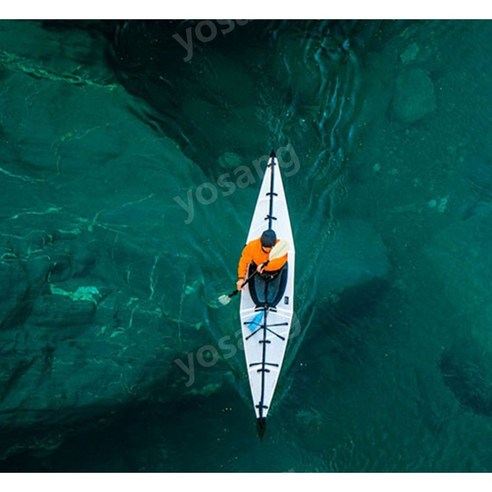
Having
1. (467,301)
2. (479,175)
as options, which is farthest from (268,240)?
(479,175)

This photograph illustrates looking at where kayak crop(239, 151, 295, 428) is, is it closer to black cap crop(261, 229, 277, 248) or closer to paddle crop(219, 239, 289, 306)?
paddle crop(219, 239, 289, 306)

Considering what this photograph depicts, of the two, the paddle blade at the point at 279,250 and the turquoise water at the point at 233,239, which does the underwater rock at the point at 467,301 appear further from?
the paddle blade at the point at 279,250

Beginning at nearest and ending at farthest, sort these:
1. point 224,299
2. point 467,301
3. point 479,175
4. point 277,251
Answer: point 277,251 < point 224,299 < point 467,301 < point 479,175

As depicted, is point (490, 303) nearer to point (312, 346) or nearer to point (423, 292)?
point (423, 292)

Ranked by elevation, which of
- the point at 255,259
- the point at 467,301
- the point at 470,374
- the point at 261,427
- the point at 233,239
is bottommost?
the point at 261,427

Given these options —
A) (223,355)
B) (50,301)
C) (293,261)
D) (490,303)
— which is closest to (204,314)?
(223,355)

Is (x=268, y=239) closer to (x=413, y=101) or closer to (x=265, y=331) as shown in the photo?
(x=265, y=331)

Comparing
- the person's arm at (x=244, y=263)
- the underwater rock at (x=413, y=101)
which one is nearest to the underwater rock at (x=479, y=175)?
the underwater rock at (x=413, y=101)

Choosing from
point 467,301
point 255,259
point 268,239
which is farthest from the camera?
point 467,301
